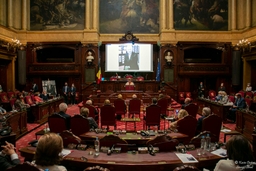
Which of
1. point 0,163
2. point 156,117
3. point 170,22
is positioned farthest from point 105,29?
point 0,163

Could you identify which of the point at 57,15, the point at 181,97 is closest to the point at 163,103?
the point at 181,97

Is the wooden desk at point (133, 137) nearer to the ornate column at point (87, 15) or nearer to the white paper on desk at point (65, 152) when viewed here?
the white paper on desk at point (65, 152)

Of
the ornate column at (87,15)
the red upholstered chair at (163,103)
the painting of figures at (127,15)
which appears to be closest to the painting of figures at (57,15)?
the ornate column at (87,15)

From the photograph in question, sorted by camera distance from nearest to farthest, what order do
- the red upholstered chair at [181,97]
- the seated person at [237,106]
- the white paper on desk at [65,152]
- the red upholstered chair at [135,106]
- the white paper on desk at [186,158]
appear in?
the white paper on desk at [186,158] → the white paper on desk at [65,152] → the seated person at [237,106] → the red upholstered chair at [135,106] → the red upholstered chair at [181,97]

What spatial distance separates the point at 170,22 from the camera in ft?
59.3

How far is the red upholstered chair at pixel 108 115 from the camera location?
7680 mm

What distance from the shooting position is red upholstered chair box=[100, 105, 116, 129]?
25.2 feet

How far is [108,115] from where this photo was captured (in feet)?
25.4

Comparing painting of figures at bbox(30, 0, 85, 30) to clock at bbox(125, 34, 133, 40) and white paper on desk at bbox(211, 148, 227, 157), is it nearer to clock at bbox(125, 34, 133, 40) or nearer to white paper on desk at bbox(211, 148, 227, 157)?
clock at bbox(125, 34, 133, 40)

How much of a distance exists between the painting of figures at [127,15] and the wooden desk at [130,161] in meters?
16.3

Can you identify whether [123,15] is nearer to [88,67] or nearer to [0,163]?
[88,67]

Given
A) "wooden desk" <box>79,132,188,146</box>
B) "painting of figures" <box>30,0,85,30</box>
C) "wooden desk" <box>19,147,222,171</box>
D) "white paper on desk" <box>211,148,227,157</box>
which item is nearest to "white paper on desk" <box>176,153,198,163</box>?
"wooden desk" <box>19,147,222,171</box>

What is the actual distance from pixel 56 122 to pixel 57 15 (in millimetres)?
14800

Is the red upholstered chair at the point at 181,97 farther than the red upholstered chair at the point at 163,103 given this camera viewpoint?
Yes
